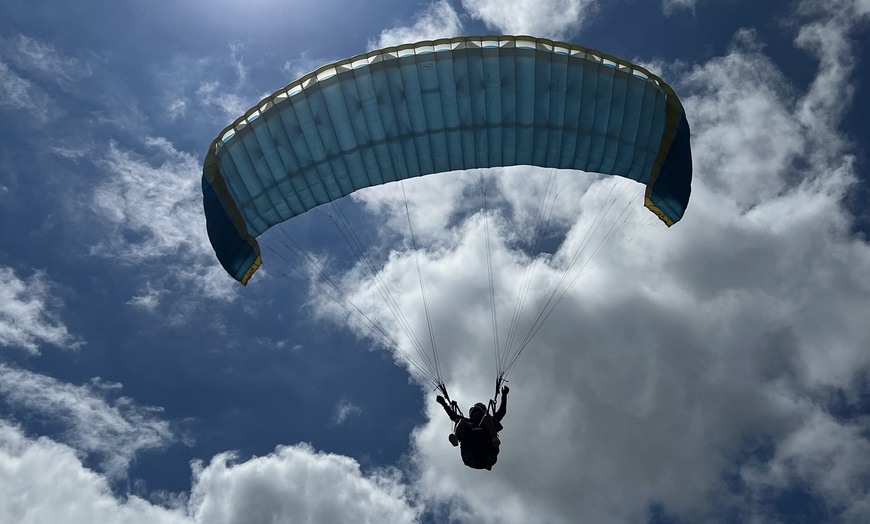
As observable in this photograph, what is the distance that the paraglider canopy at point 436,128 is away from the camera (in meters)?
18.5

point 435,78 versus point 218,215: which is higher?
point 435,78

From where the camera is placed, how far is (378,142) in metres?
19.1

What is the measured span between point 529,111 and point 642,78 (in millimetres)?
2681

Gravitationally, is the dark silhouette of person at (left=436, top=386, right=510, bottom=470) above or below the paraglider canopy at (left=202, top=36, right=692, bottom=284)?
below

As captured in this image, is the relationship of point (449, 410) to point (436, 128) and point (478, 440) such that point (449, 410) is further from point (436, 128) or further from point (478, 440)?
point (436, 128)

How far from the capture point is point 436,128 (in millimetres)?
19141

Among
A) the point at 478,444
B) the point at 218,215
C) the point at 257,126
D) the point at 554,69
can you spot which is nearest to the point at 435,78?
the point at 554,69

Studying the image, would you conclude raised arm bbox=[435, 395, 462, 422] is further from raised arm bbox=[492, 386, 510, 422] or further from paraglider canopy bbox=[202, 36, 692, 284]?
paraglider canopy bbox=[202, 36, 692, 284]

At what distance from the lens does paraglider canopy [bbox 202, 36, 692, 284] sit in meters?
18.5

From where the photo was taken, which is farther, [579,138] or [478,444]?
[579,138]

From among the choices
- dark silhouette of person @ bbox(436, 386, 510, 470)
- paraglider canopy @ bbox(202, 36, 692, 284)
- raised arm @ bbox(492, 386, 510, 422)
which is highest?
paraglider canopy @ bbox(202, 36, 692, 284)

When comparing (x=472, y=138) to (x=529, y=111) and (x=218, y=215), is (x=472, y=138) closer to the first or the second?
(x=529, y=111)

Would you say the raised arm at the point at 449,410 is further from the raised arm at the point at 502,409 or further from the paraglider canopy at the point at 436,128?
the paraglider canopy at the point at 436,128

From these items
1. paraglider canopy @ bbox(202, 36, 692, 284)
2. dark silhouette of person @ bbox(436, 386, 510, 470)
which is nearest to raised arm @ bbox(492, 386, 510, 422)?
dark silhouette of person @ bbox(436, 386, 510, 470)
